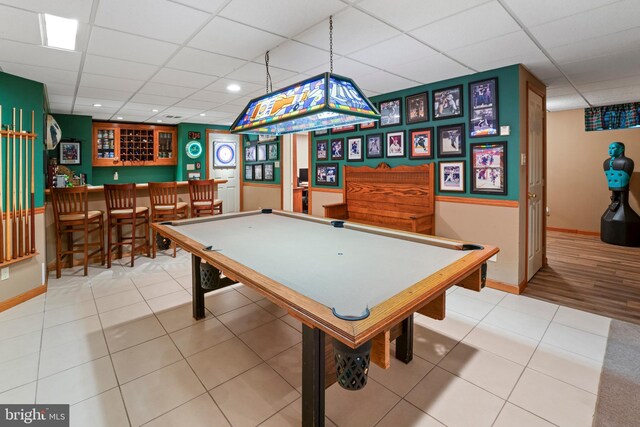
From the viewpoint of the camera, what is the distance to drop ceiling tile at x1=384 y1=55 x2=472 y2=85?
324 centimetres

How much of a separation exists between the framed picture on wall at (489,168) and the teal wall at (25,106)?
16.5ft

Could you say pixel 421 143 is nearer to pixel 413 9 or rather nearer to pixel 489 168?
pixel 489 168

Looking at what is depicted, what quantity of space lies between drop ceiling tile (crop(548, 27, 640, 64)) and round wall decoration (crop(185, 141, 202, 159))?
7077 millimetres

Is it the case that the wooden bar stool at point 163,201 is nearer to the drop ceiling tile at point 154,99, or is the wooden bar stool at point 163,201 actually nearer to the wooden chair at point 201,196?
the wooden chair at point 201,196

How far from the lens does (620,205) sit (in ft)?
18.1

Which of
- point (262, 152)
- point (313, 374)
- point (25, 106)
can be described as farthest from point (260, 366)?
point (262, 152)

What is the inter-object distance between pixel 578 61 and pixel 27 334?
18.6 feet

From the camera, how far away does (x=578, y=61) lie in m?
3.24

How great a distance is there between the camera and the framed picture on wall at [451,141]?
3.85m

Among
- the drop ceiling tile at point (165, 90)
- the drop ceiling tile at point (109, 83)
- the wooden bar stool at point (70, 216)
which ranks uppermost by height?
the drop ceiling tile at point (165, 90)

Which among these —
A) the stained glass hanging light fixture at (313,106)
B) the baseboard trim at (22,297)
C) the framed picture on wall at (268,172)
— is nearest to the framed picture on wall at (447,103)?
the stained glass hanging light fixture at (313,106)

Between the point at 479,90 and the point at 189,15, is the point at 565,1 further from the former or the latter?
Answer: the point at 189,15

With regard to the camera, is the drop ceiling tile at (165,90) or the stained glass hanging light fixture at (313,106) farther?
the drop ceiling tile at (165,90)

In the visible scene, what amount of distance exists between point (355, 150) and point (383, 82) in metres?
1.27
